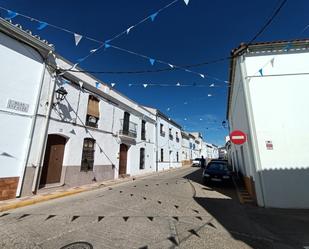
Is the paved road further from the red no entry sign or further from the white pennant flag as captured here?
the white pennant flag

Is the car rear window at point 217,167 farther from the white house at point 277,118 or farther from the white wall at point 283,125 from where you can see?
the white wall at point 283,125

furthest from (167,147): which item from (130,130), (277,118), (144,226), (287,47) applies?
(144,226)

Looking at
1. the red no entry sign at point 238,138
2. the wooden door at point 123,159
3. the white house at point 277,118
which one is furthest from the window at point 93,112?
the white house at point 277,118

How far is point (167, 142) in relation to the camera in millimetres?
24469

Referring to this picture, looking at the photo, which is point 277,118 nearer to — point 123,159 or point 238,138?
point 238,138

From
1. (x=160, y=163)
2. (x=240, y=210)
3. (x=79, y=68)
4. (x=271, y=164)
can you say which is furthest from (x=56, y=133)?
(x=160, y=163)

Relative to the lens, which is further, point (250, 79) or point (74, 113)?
point (74, 113)

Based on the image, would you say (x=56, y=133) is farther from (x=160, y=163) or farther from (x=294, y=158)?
(x=160, y=163)

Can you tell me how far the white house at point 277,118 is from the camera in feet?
19.5

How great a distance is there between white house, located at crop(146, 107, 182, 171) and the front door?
13.0 metres

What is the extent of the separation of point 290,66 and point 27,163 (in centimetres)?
1112

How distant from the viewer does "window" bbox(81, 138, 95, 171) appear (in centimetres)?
1049

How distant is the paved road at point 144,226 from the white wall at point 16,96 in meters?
2.19

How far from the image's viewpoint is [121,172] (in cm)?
1430
